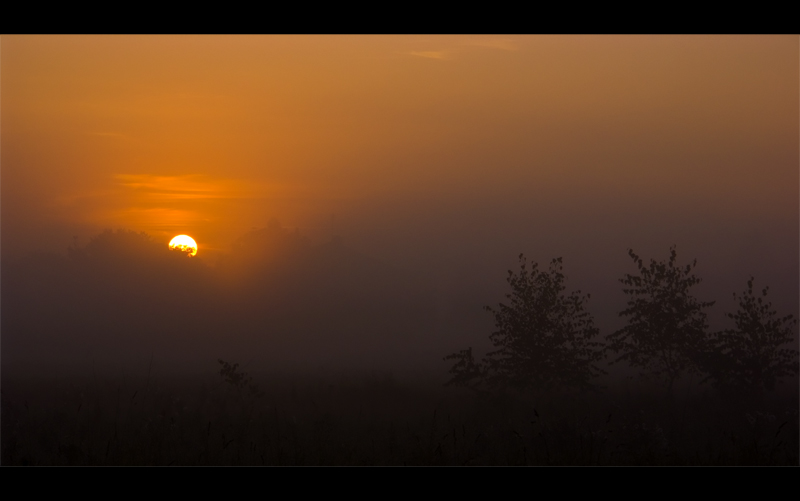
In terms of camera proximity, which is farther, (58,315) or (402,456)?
(58,315)

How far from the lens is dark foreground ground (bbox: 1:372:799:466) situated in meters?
12.1

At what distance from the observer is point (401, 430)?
15.4 m

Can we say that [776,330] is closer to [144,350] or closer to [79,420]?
[79,420]

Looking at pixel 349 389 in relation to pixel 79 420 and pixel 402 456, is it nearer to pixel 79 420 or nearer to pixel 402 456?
pixel 79 420

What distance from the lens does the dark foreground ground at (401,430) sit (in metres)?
12.1

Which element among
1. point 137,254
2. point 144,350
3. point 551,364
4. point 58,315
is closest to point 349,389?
point 551,364

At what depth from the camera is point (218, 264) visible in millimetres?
94062

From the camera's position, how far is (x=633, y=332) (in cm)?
1838

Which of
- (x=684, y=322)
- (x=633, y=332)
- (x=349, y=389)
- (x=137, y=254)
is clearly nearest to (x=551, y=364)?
(x=633, y=332)

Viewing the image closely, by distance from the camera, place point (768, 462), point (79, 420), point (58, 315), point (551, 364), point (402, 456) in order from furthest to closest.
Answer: point (58, 315) → point (551, 364) → point (79, 420) → point (402, 456) → point (768, 462)

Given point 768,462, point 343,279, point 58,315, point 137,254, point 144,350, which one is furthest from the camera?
point 343,279
